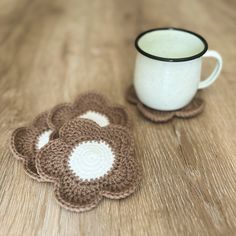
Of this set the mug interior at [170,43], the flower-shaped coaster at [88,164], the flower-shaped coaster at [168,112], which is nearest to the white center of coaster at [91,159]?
the flower-shaped coaster at [88,164]

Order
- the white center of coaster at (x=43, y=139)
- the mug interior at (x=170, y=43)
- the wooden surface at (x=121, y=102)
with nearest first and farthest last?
the wooden surface at (x=121, y=102) → the white center of coaster at (x=43, y=139) → the mug interior at (x=170, y=43)

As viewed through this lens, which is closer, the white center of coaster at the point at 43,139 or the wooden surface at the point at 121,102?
the wooden surface at the point at 121,102

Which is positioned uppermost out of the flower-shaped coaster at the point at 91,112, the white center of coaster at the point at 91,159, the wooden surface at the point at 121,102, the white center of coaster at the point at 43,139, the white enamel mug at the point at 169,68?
the white enamel mug at the point at 169,68

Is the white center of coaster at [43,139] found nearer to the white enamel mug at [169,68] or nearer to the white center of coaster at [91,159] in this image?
the white center of coaster at [91,159]

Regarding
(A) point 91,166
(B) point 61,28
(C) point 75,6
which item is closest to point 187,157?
(A) point 91,166

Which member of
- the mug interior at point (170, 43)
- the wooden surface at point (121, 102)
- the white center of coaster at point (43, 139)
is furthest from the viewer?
the mug interior at point (170, 43)

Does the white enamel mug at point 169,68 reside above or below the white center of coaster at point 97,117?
above

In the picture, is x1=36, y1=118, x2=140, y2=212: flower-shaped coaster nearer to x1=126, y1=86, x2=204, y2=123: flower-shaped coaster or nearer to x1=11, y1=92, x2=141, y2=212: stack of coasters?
x1=11, y1=92, x2=141, y2=212: stack of coasters
